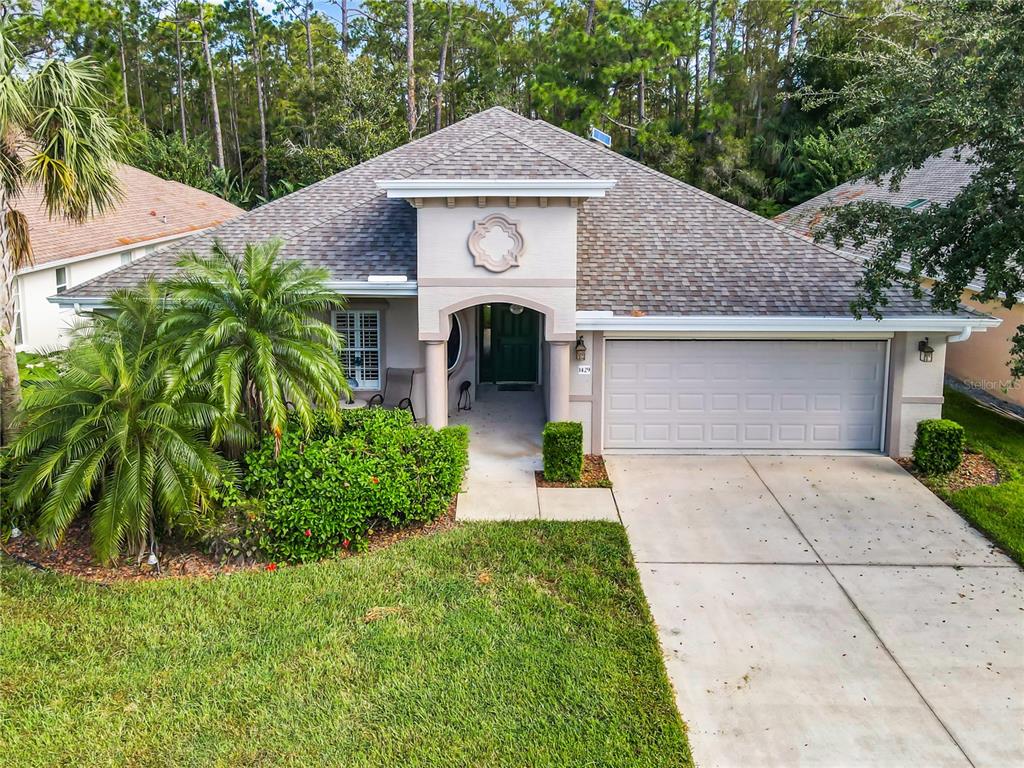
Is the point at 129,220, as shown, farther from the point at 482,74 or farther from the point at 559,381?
the point at 482,74

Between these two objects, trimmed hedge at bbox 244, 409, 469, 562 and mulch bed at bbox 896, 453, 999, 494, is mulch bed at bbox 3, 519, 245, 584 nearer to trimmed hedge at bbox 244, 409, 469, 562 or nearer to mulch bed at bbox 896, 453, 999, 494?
trimmed hedge at bbox 244, 409, 469, 562

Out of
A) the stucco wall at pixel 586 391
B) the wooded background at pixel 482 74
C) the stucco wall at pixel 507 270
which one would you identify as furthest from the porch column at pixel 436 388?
the wooded background at pixel 482 74

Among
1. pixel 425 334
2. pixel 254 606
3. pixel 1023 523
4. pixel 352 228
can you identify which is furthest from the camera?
pixel 352 228

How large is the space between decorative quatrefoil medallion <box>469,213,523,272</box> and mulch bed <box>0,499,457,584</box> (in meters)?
4.20

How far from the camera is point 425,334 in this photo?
42.4 feet

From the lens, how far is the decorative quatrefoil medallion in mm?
12430

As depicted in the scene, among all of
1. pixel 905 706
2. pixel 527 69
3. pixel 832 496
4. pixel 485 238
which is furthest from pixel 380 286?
pixel 527 69

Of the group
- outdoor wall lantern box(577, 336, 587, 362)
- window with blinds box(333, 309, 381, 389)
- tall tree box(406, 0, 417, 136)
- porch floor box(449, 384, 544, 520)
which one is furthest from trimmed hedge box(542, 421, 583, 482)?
tall tree box(406, 0, 417, 136)

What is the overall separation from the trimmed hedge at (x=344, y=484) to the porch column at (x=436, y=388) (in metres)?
2.25

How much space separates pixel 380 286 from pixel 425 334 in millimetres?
1097

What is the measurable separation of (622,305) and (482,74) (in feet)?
99.6

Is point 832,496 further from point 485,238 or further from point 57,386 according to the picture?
point 57,386

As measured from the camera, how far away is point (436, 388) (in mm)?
13164

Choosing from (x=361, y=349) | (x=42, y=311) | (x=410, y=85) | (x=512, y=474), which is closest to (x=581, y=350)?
(x=512, y=474)
